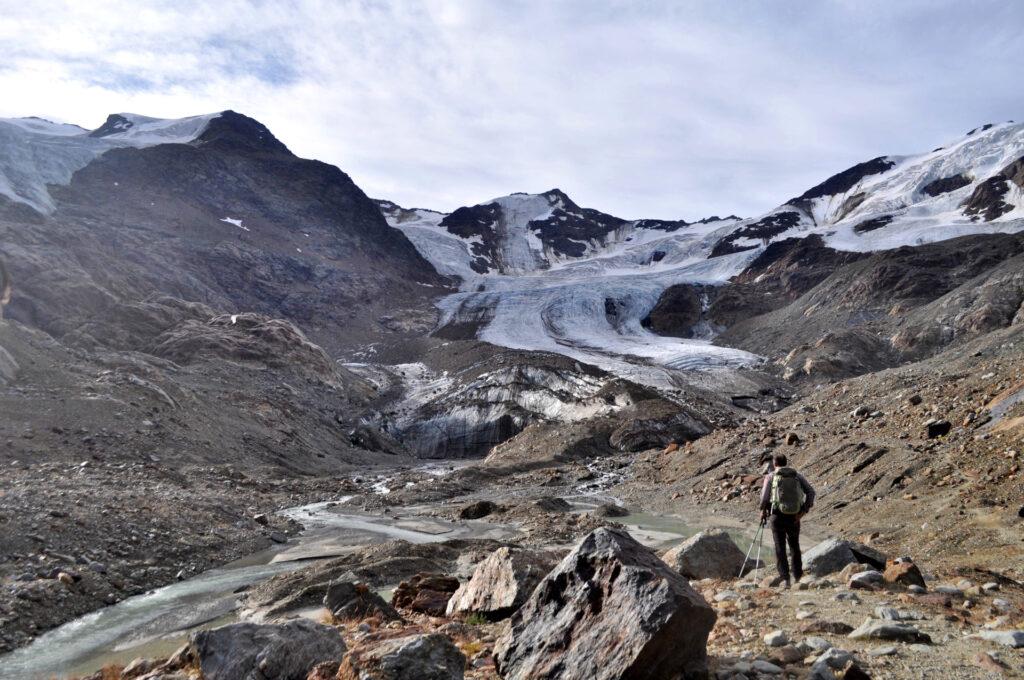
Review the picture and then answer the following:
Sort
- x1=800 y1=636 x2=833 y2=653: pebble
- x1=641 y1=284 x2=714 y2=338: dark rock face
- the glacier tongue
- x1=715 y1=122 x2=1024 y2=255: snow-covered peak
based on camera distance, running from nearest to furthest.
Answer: x1=800 y1=636 x2=833 y2=653: pebble → the glacier tongue → x1=641 y1=284 x2=714 y2=338: dark rock face → x1=715 y1=122 x2=1024 y2=255: snow-covered peak

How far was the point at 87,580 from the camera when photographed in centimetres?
971

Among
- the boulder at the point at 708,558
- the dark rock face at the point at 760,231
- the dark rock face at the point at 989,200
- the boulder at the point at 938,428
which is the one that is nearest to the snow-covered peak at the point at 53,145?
the boulder at the point at 708,558

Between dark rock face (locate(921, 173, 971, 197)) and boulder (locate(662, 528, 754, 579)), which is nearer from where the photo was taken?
boulder (locate(662, 528, 754, 579))

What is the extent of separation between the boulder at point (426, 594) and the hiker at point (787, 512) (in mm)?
3894

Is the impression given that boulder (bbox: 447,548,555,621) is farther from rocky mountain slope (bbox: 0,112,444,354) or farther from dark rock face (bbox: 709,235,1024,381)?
dark rock face (bbox: 709,235,1024,381)

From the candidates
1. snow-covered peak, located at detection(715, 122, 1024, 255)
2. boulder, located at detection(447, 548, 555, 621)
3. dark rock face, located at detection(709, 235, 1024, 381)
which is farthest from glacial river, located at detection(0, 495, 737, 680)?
snow-covered peak, located at detection(715, 122, 1024, 255)

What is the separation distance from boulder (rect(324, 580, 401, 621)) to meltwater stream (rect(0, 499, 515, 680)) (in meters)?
2.13

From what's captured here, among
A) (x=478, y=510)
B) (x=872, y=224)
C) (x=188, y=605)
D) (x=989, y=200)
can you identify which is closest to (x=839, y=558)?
(x=188, y=605)

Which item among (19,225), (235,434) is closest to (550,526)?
(235,434)

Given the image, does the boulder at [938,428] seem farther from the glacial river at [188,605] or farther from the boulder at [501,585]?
the boulder at [501,585]

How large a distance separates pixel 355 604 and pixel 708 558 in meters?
4.73

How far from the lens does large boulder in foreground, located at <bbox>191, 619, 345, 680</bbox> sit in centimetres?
473

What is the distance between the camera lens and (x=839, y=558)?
25.5 ft

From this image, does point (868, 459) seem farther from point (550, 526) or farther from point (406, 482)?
point (406, 482)
